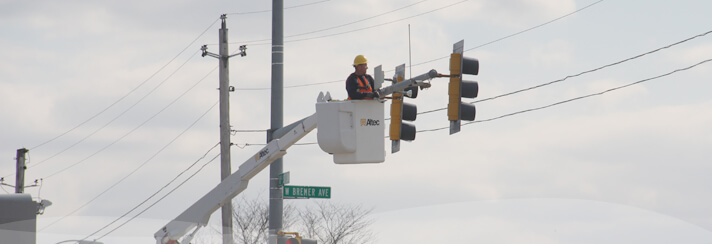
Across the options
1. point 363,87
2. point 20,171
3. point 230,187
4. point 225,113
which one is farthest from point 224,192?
point 20,171

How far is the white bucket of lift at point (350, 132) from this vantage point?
15.1 metres

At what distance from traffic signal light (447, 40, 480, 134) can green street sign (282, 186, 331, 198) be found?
32.2 feet

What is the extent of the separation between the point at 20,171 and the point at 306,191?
27.6 meters

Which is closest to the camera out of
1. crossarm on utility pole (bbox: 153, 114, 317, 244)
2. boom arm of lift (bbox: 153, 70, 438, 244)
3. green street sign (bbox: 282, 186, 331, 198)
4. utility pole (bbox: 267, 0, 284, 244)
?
boom arm of lift (bbox: 153, 70, 438, 244)

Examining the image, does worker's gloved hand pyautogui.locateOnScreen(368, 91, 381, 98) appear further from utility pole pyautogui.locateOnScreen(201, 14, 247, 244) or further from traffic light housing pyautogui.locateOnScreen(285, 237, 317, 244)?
utility pole pyautogui.locateOnScreen(201, 14, 247, 244)

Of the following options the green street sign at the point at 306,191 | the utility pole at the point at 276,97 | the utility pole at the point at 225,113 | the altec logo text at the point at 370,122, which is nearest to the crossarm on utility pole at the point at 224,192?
the utility pole at the point at 276,97

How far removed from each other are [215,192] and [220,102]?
11.2 m

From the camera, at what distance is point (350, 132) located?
15.1 m

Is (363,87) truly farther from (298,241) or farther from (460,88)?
(298,241)

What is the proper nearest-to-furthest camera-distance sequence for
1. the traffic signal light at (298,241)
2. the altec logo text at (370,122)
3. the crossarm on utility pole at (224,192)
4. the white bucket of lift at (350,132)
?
1. the white bucket of lift at (350,132)
2. the altec logo text at (370,122)
3. the crossarm on utility pole at (224,192)
4. the traffic signal light at (298,241)

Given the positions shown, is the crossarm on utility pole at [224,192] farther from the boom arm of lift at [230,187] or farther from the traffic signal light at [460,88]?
the traffic signal light at [460,88]

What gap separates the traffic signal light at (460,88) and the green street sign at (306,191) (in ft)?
32.2

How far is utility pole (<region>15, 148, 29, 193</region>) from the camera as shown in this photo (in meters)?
46.4

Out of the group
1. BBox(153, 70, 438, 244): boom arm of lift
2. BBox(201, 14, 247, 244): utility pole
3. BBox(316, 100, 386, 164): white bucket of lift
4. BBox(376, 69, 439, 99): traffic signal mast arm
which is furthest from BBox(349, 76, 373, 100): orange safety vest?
BBox(201, 14, 247, 244): utility pole
